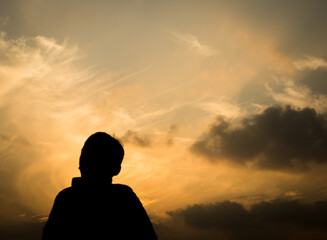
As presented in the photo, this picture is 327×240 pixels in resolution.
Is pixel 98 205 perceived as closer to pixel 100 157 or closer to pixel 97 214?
pixel 97 214

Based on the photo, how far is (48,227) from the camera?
169 inches

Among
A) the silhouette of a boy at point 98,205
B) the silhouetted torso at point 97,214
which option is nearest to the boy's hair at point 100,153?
the silhouette of a boy at point 98,205

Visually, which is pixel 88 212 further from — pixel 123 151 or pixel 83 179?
pixel 123 151

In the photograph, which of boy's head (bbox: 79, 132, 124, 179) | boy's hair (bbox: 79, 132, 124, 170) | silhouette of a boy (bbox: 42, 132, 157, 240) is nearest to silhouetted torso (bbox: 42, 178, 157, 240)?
silhouette of a boy (bbox: 42, 132, 157, 240)

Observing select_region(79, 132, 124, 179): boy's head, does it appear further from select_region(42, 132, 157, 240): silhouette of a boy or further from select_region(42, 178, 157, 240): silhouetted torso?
select_region(42, 178, 157, 240): silhouetted torso

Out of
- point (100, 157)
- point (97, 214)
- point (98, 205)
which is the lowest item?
point (97, 214)

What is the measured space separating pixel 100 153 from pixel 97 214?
2.80ft

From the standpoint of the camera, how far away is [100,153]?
14.6ft

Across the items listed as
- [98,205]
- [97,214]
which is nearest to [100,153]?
[98,205]

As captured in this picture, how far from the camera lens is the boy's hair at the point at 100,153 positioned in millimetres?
4430

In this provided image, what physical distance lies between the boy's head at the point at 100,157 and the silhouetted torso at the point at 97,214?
161 mm

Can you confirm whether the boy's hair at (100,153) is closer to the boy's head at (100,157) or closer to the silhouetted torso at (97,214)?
the boy's head at (100,157)

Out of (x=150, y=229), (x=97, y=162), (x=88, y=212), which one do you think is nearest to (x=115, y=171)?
(x=97, y=162)

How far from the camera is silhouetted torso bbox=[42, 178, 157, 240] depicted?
4.15 metres
